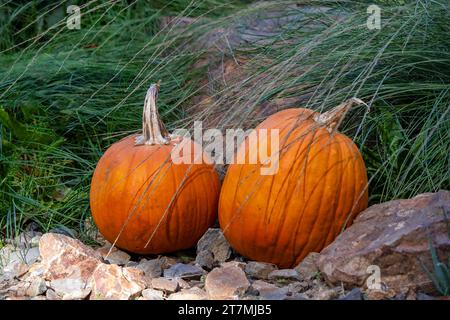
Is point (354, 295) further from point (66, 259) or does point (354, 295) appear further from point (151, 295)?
point (66, 259)

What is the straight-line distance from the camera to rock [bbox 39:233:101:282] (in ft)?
6.94

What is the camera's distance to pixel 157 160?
2357mm

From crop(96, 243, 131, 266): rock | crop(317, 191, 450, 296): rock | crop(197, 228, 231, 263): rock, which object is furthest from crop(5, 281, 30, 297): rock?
crop(317, 191, 450, 296): rock

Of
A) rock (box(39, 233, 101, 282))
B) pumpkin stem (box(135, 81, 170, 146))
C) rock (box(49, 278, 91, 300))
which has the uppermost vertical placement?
pumpkin stem (box(135, 81, 170, 146))

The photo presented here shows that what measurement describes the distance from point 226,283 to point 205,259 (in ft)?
0.95

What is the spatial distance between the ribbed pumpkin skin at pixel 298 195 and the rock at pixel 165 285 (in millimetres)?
214

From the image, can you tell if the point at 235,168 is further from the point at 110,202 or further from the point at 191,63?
the point at 191,63

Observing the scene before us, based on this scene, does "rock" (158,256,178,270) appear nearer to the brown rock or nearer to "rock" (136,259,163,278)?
"rock" (136,259,163,278)

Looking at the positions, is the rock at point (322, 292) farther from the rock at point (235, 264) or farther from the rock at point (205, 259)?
the rock at point (205, 259)

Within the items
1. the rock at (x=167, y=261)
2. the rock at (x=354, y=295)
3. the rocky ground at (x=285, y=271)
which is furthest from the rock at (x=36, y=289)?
the rock at (x=354, y=295)

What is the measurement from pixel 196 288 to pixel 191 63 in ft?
4.79

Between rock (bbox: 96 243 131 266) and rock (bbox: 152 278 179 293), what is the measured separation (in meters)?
0.32

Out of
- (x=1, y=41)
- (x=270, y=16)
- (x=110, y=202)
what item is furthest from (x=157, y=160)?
(x=1, y=41)

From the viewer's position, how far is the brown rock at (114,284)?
195cm
